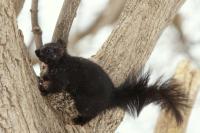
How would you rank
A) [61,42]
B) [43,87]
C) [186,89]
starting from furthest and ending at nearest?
[186,89] < [61,42] < [43,87]

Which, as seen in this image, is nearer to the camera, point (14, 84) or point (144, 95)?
point (14, 84)

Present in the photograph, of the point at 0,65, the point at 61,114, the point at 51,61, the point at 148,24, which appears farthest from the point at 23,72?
the point at 148,24

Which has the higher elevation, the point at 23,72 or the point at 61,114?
the point at 23,72

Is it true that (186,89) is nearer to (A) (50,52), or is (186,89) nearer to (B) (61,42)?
(B) (61,42)

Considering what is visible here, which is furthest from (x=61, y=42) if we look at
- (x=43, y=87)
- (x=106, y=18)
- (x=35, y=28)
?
(x=106, y=18)

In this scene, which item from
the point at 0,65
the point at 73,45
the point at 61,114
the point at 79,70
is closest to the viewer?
the point at 0,65

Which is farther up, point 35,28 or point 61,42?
point 35,28

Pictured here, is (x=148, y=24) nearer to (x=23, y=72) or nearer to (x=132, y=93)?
(x=132, y=93)
